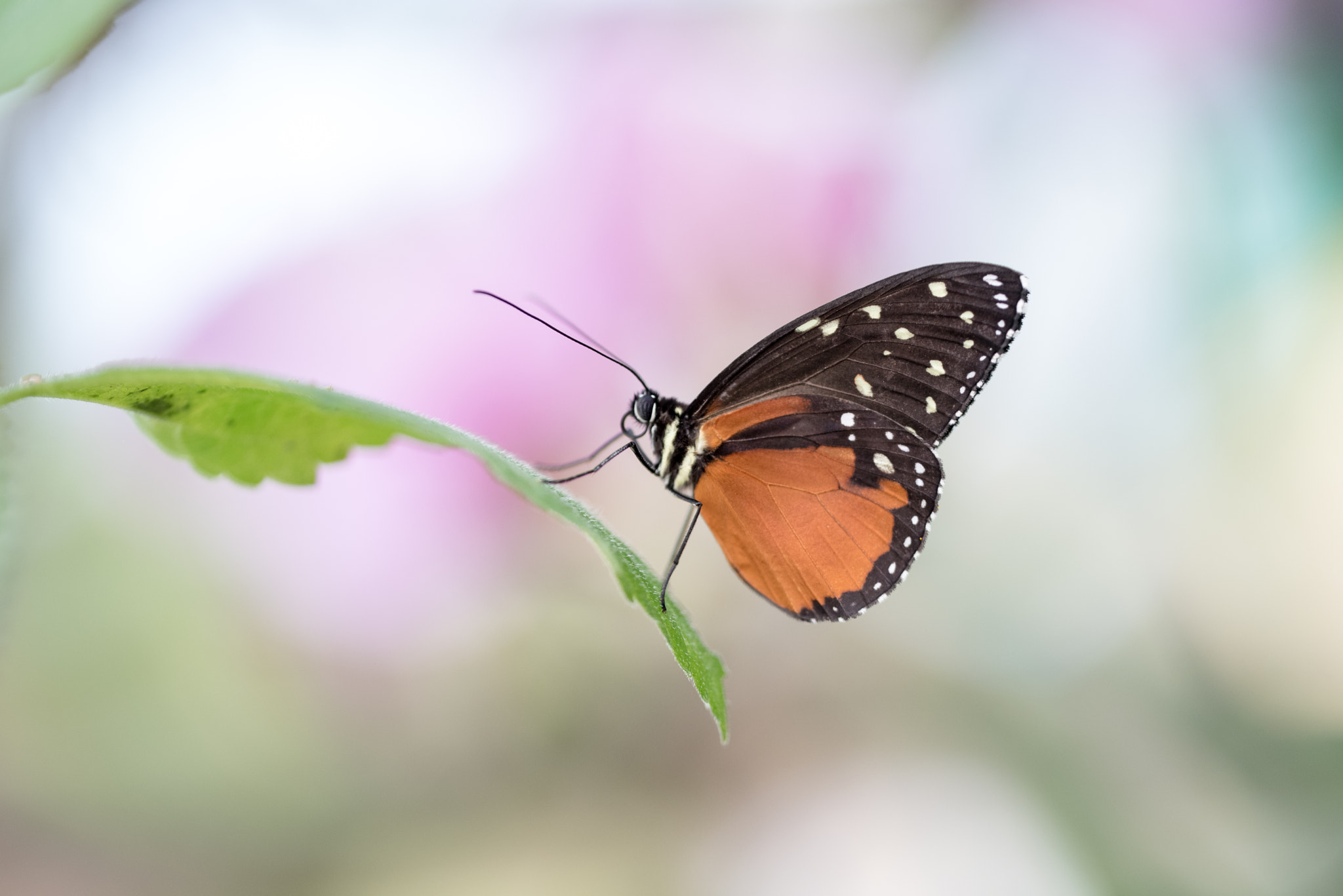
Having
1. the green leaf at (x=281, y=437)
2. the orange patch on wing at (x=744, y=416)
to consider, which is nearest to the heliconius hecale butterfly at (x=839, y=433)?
the orange patch on wing at (x=744, y=416)

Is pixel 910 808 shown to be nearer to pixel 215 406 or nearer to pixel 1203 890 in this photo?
pixel 1203 890

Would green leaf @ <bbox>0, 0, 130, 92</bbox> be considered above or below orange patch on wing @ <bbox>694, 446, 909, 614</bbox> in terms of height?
above

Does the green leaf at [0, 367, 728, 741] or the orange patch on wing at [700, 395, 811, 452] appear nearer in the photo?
the green leaf at [0, 367, 728, 741]

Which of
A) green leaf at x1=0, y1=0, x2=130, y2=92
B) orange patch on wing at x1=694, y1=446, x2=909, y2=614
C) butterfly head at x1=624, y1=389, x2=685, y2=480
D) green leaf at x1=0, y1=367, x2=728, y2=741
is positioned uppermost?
green leaf at x1=0, y1=0, x2=130, y2=92

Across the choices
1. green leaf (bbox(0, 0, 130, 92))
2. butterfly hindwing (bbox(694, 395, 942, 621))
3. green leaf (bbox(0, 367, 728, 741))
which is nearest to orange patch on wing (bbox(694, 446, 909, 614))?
butterfly hindwing (bbox(694, 395, 942, 621))

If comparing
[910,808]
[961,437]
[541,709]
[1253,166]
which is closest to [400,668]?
[541,709]

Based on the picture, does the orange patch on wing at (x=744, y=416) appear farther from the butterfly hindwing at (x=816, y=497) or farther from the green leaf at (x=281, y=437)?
the green leaf at (x=281, y=437)

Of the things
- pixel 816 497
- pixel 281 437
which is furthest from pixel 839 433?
pixel 281 437

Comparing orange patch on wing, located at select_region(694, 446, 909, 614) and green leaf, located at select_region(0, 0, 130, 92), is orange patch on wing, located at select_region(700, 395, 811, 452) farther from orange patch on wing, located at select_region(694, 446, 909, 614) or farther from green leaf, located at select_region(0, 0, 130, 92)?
green leaf, located at select_region(0, 0, 130, 92)
